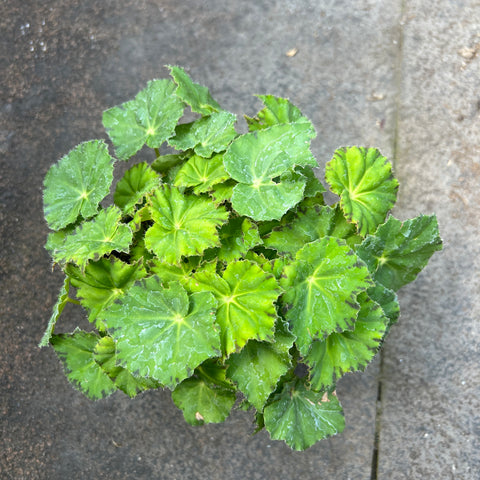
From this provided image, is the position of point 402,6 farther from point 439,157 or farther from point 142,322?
point 142,322

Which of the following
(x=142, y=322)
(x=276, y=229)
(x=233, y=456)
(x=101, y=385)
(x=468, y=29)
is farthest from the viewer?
(x=468, y=29)

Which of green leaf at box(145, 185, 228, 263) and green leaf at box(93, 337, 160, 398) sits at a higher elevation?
green leaf at box(145, 185, 228, 263)

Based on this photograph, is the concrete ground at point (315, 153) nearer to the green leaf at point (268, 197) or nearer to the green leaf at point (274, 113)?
the green leaf at point (274, 113)

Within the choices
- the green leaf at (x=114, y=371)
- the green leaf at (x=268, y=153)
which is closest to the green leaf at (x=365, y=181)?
the green leaf at (x=268, y=153)

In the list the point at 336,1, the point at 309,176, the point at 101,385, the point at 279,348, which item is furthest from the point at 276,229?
the point at 336,1

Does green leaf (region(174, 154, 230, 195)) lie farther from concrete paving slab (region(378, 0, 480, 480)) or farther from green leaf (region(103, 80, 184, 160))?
concrete paving slab (region(378, 0, 480, 480))

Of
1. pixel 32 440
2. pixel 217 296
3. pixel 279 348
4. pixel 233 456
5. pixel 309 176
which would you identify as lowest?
pixel 233 456

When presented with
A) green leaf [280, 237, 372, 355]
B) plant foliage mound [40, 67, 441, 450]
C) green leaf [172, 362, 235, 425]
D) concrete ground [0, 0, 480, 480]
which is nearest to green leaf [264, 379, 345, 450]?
plant foliage mound [40, 67, 441, 450]
